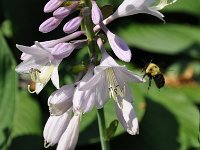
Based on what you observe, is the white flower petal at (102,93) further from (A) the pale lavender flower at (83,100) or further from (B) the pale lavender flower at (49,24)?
(B) the pale lavender flower at (49,24)

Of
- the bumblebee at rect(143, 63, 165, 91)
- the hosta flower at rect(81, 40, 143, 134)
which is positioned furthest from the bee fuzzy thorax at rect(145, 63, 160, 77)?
the hosta flower at rect(81, 40, 143, 134)

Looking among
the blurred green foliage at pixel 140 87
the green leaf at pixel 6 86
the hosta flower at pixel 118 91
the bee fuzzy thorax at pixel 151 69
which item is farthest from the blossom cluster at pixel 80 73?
the green leaf at pixel 6 86

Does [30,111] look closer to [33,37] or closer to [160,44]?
[33,37]

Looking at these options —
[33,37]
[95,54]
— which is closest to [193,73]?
[33,37]

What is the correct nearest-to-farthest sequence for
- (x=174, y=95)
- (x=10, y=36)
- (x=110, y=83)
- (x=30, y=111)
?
(x=110, y=83), (x=30, y=111), (x=174, y=95), (x=10, y=36)

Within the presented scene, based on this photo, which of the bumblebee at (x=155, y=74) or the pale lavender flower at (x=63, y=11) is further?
the bumblebee at (x=155, y=74)

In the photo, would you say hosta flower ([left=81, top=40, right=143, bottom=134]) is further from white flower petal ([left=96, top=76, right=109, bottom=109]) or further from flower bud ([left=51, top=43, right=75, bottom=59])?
flower bud ([left=51, top=43, right=75, bottom=59])

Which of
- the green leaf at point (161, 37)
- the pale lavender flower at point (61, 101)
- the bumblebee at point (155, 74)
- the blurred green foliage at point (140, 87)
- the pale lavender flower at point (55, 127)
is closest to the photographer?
the pale lavender flower at point (61, 101)

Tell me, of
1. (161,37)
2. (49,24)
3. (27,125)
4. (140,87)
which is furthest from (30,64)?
(161,37)
